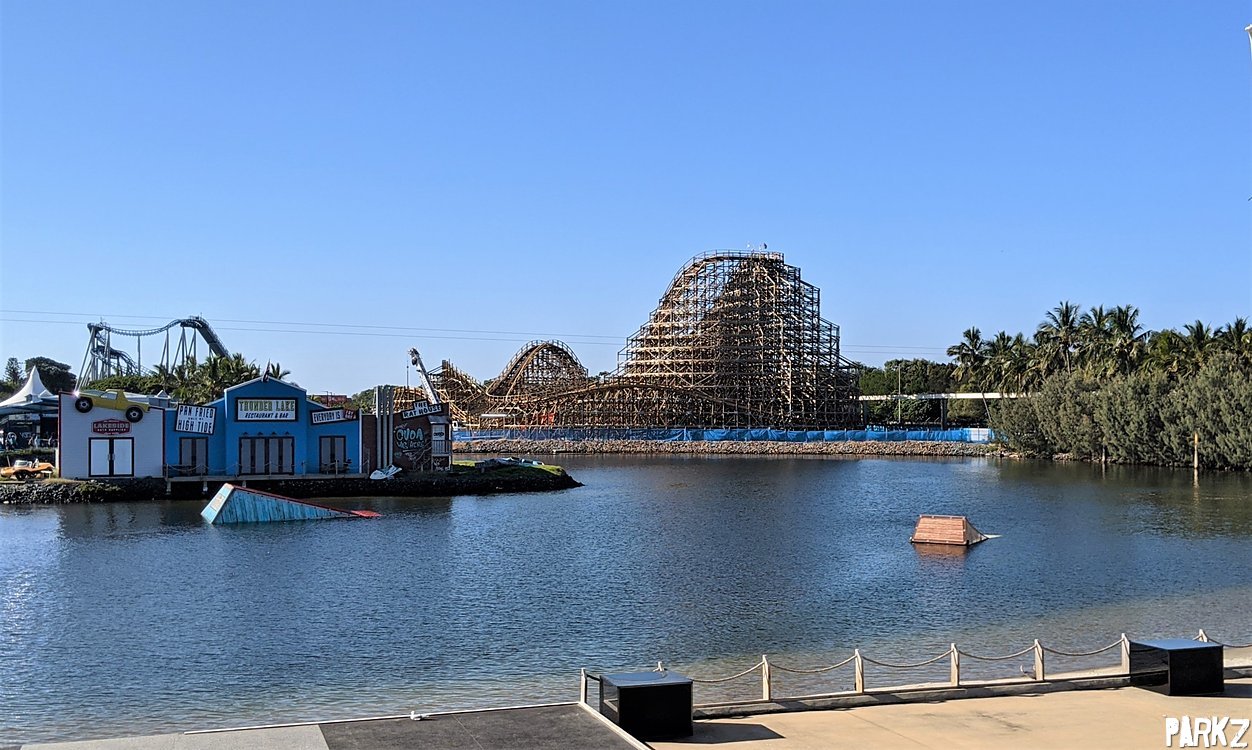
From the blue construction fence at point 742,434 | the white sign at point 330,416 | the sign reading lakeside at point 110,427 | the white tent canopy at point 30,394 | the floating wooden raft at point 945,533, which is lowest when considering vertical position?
the floating wooden raft at point 945,533

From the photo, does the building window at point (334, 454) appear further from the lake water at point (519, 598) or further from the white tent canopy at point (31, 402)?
the white tent canopy at point (31, 402)

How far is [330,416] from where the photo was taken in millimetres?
64125

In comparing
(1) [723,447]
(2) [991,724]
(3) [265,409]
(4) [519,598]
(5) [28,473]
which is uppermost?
(3) [265,409]

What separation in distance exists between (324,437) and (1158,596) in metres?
45.3

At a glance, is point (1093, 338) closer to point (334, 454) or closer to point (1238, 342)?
point (1238, 342)

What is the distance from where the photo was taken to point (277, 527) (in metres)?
48.1

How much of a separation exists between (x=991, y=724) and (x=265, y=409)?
5222 centimetres

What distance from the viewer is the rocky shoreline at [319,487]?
57.2 metres

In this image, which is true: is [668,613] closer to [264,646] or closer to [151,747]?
[264,646]

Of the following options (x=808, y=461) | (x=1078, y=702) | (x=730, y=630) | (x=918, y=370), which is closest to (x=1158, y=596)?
(x=730, y=630)

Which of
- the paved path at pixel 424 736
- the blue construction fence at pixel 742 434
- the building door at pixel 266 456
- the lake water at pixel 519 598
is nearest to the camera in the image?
the paved path at pixel 424 736

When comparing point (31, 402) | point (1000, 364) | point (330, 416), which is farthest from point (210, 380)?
point (1000, 364)

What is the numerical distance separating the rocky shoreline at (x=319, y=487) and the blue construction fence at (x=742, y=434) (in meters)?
56.6

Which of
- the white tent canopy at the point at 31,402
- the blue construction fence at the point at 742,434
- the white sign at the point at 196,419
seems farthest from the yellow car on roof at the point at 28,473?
the blue construction fence at the point at 742,434
